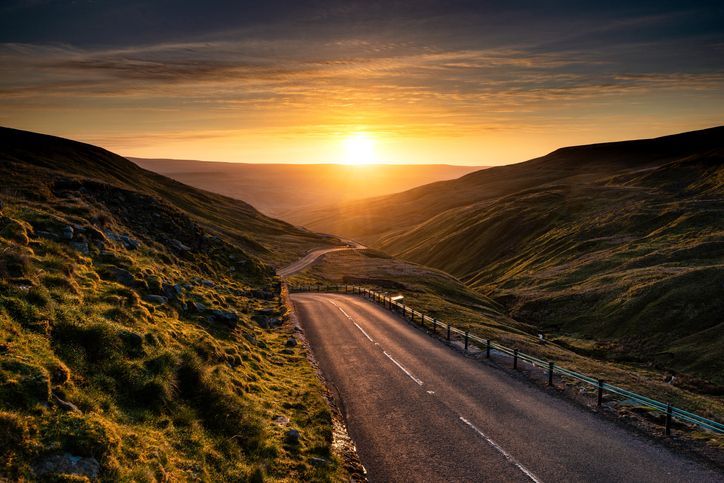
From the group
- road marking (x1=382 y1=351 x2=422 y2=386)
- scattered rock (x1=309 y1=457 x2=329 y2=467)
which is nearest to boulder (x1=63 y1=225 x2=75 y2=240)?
scattered rock (x1=309 y1=457 x2=329 y2=467)

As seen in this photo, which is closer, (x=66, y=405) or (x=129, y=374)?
(x=66, y=405)

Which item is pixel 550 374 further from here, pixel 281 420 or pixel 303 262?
pixel 303 262

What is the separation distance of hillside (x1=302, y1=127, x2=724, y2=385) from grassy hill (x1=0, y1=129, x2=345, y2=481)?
143 ft

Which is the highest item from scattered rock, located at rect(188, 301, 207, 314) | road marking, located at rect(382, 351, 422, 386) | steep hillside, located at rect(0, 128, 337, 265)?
steep hillside, located at rect(0, 128, 337, 265)

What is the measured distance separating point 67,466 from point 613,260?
91.1 metres

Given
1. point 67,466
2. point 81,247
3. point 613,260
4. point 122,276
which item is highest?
point 613,260

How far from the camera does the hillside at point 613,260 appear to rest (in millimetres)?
52906

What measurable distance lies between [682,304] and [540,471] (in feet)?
176

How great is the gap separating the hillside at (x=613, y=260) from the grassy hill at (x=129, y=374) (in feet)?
143

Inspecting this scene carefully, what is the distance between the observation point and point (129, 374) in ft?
43.1

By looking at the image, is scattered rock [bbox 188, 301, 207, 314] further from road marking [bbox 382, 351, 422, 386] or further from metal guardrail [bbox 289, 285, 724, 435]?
metal guardrail [bbox 289, 285, 724, 435]

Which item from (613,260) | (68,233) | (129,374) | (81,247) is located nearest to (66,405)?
(129,374)

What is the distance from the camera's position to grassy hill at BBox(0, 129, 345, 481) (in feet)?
31.7

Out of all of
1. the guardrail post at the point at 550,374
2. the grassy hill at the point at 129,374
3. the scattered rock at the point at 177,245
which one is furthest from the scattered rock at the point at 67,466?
the scattered rock at the point at 177,245
